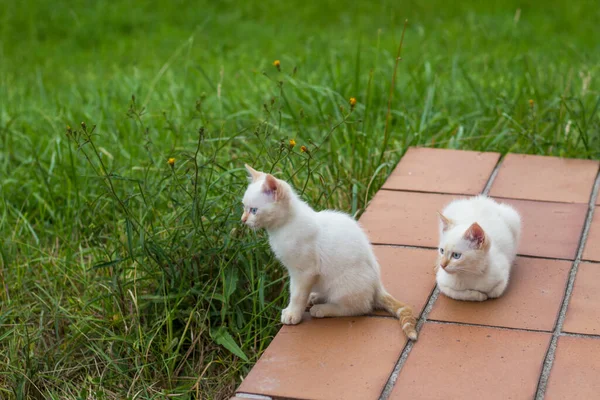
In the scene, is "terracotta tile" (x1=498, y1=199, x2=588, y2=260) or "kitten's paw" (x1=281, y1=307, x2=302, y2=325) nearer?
"kitten's paw" (x1=281, y1=307, x2=302, y2=325)

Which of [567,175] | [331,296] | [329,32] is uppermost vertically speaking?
[331,296]

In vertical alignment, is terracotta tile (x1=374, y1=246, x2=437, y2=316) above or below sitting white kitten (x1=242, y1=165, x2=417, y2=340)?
below

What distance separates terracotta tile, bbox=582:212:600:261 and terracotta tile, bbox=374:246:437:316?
0.65 meters

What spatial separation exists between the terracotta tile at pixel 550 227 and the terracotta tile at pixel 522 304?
0.15 meters

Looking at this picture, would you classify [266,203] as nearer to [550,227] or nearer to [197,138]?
[550,227]

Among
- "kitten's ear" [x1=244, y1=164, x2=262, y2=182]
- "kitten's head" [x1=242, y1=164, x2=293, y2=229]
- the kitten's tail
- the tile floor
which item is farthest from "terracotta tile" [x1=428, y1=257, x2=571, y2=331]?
"kitten's ear" [x1=244, y1=164, x2=262, y2=182]

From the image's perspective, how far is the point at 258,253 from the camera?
3898 millimetres

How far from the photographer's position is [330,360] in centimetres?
321

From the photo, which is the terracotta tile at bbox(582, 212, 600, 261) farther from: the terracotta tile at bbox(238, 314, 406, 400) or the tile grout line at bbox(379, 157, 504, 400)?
the terracotta tile at bbox(238, 314, 406, 400)

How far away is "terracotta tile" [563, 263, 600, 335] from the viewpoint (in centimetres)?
337

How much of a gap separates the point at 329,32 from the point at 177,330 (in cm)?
557

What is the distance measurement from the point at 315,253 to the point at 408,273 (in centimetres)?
58

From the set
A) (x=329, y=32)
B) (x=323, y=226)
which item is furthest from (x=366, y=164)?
(x=329, y=32)

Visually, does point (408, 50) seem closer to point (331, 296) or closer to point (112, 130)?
point (112, 130)
